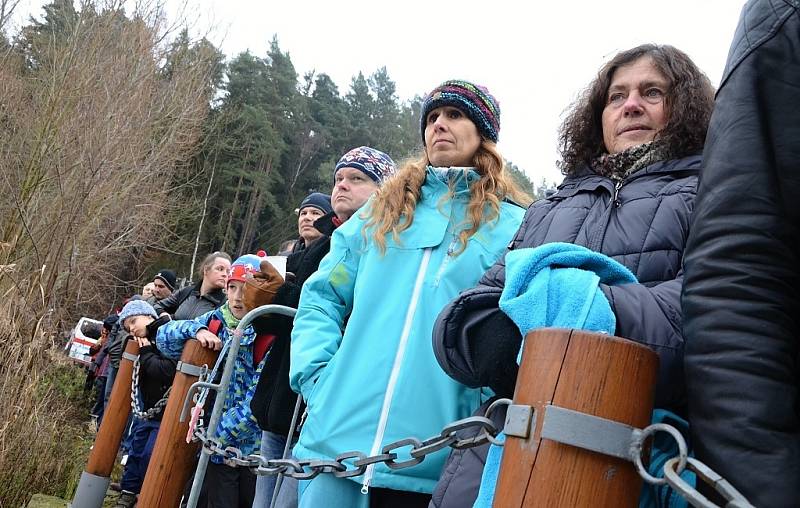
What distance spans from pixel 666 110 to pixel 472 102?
102 centimetres

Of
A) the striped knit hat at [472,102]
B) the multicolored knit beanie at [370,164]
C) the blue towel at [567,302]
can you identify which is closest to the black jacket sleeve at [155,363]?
the multicolored knit beanie at [370,164]

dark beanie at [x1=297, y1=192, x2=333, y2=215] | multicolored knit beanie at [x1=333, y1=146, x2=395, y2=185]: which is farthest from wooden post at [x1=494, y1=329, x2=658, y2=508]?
dark beanie at [x1=297, y1=192, x2=333, y2=215]

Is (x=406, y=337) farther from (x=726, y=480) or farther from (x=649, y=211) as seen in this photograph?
(x=726, y=480)

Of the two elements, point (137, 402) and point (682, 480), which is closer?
point (682, 480)

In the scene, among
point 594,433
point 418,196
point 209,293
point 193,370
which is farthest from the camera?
point 209,293

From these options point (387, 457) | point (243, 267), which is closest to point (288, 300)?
point (243, 267)

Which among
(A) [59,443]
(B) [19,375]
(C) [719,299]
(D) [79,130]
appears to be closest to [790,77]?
(C) [719,299]

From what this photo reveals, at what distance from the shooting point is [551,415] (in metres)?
1.08

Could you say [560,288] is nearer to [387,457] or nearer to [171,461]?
[387,457]

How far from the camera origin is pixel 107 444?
494 cm

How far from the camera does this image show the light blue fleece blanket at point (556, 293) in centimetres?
128

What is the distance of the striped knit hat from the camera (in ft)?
9.57

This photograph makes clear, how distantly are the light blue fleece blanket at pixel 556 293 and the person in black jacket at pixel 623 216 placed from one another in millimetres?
53

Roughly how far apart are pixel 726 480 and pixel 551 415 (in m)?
0.26
